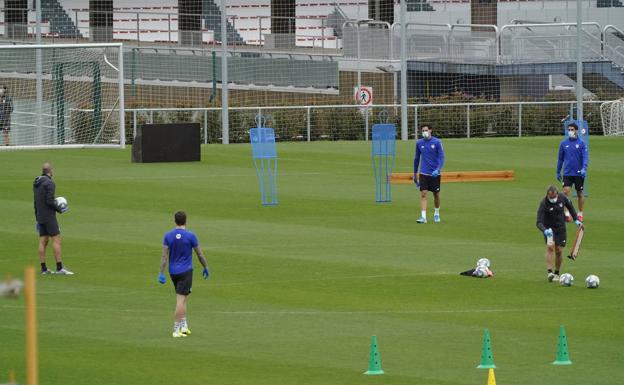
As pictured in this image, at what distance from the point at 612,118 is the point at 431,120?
6651 mm

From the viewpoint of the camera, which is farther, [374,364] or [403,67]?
[403,67]

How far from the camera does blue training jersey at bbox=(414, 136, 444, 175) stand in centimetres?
2778

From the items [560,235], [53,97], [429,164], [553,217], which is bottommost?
[560,235]

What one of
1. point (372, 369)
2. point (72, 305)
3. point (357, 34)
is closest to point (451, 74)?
point (357, 34)

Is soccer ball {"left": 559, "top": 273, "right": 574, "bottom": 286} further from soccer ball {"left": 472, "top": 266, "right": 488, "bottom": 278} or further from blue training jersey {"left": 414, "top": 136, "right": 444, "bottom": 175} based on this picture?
blue training jersey {"left": 414, "top": 136, "right": 444, "bottom": 175}

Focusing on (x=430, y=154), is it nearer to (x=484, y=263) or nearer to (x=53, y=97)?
(x=484, y=263)

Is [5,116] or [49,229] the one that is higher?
[5,116]

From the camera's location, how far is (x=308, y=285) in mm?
20969

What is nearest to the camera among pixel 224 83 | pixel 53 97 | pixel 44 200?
pixel 44 200

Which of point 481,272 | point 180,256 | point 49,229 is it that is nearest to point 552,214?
point 481,272

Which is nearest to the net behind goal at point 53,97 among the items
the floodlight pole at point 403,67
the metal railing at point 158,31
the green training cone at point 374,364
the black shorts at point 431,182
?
the floodlight pole at point 403,67

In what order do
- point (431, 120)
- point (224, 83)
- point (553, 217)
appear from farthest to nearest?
point (431, 120)
point (224, 83)
point (553, 217)

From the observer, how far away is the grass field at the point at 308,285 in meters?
15.3

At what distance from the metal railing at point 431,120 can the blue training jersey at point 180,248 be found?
98.2 feet
